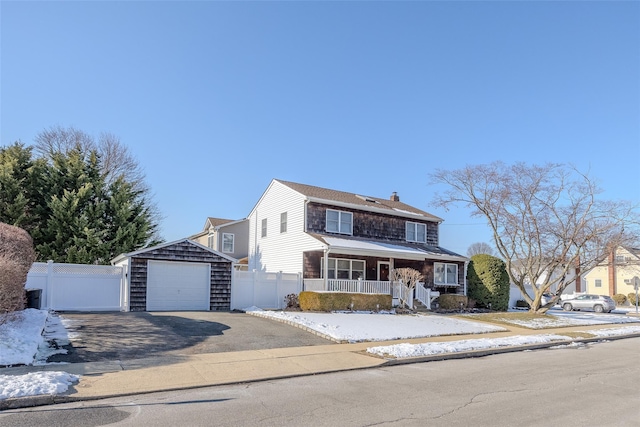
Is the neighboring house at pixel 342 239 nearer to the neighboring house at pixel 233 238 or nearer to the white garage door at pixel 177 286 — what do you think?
the neighboring house at pixel 233 238

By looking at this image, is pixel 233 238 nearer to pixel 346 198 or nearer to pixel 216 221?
pixel 216 221

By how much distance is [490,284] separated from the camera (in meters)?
28.6

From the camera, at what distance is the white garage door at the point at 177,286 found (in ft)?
64.4

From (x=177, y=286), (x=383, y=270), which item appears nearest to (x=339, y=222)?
(x=383, y=270)

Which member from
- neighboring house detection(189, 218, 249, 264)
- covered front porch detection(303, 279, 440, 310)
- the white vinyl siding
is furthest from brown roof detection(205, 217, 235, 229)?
covered front porch detection(303, 279, 440, 310)

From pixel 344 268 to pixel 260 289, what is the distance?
18.2 ft

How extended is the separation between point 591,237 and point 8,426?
25246mm

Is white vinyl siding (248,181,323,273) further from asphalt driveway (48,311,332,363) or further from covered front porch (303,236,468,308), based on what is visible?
asphalt driveway (48,311,332,363)

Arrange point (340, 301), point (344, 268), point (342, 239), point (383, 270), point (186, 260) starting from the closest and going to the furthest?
point (186, 260), point (340, 301), point (342, 239), point (344, 268), point (383, 270)

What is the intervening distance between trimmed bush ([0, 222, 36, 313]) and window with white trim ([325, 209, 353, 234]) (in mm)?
15254

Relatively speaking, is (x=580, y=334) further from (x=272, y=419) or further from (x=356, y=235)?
(x=272, y=419)

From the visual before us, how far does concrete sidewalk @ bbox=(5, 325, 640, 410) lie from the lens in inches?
302

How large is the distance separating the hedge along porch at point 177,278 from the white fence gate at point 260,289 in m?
0.47

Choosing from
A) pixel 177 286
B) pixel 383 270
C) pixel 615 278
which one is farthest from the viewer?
pixel 615 278
